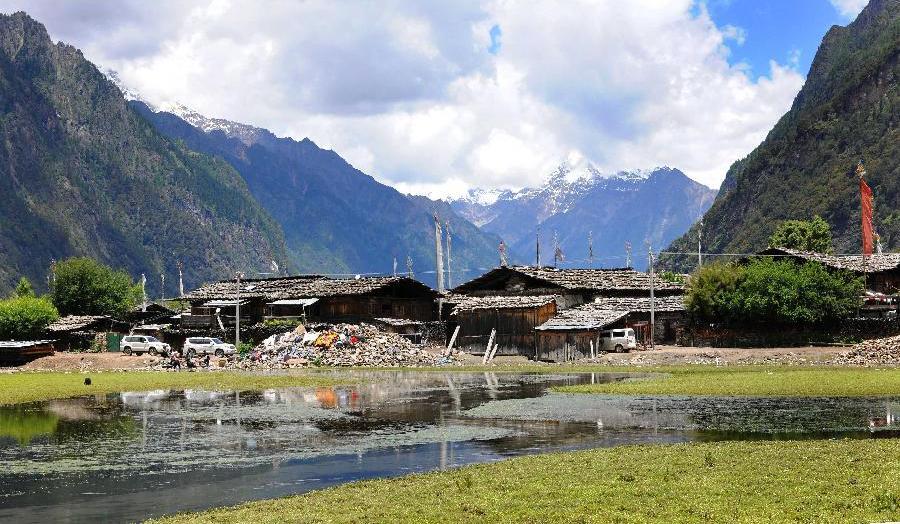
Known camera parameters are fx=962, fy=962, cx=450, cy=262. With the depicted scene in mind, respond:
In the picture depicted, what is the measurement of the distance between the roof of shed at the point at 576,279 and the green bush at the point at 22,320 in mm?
47999

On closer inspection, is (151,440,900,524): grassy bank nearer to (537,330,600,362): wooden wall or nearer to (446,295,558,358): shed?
(537,330,600,362): wooden wall

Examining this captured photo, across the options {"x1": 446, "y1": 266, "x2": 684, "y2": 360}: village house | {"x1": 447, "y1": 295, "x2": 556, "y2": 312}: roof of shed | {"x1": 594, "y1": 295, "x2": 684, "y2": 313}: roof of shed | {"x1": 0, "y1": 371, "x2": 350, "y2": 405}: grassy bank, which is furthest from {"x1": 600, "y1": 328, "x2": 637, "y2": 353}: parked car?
{"x1": 0, "y1": 371, "x2": 350, "y2": 405}: grassy bank

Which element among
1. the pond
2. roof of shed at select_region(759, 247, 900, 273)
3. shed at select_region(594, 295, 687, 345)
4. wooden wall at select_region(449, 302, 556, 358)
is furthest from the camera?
shed at select_region(594, 295, 687, 345)

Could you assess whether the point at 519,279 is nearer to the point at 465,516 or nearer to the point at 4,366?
the point at 4,366

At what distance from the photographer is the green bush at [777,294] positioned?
283 feet

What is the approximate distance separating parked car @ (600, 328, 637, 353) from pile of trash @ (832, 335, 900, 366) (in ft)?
68.3

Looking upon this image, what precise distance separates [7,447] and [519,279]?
275ft

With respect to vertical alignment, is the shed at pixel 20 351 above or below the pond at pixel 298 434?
above

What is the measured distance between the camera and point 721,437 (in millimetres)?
31781

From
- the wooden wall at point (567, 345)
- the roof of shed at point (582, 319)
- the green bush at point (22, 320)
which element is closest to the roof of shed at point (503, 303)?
the roof of shed at point (582, 319)

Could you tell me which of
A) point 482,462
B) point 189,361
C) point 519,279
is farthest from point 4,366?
point 482,462

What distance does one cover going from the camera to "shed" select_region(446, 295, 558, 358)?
96500mm

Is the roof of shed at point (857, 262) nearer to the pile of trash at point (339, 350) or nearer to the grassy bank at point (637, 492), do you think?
the pile of trash at point (339, 350)

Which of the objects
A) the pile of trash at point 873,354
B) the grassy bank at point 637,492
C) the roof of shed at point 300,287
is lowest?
the grassy bank at point 637,492
